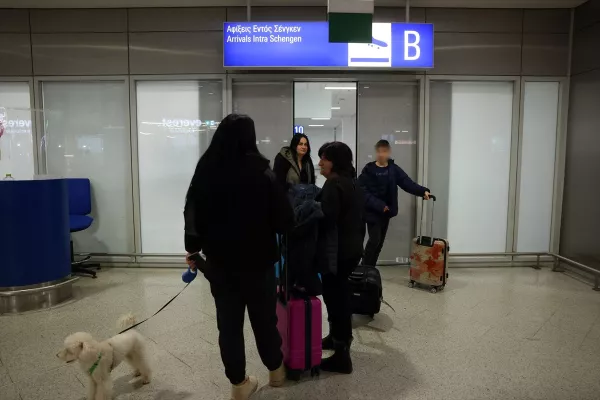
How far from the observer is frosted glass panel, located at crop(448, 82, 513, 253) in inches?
232

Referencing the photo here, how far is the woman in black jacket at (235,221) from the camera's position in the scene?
207 centimetres

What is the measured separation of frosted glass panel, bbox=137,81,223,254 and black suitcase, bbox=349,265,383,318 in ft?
10.4

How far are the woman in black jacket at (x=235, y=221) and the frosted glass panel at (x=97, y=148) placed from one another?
4.17m

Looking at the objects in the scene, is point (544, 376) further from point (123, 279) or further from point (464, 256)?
point (123, 279)

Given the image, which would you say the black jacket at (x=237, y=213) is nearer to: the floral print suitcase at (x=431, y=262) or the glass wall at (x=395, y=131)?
the floral print suitcase at (x=431, y=262)

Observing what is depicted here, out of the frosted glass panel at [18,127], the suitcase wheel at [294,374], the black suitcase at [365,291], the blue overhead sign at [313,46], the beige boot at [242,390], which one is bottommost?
the suitcase wheel at [294,374]

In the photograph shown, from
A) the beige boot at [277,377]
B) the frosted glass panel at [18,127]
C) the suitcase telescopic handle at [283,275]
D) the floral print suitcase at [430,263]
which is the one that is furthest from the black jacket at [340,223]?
the frosted glass panel at [18,127]

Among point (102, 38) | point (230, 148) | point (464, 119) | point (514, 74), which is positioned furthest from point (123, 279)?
point (514, 74)

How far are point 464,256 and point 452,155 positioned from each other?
1.49 metres

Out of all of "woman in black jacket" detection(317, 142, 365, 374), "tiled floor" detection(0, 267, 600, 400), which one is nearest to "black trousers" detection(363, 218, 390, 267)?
"tiled floor" detection(0, 267, 600, 400)

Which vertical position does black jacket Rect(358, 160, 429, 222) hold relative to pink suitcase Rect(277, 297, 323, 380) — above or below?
above

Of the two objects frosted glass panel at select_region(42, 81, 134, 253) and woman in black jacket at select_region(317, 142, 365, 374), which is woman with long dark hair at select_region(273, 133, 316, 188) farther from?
frosted glass panel at select_region(42, 81, 134, 253)

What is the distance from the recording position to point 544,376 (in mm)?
2832

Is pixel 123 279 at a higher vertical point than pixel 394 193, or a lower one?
lower
